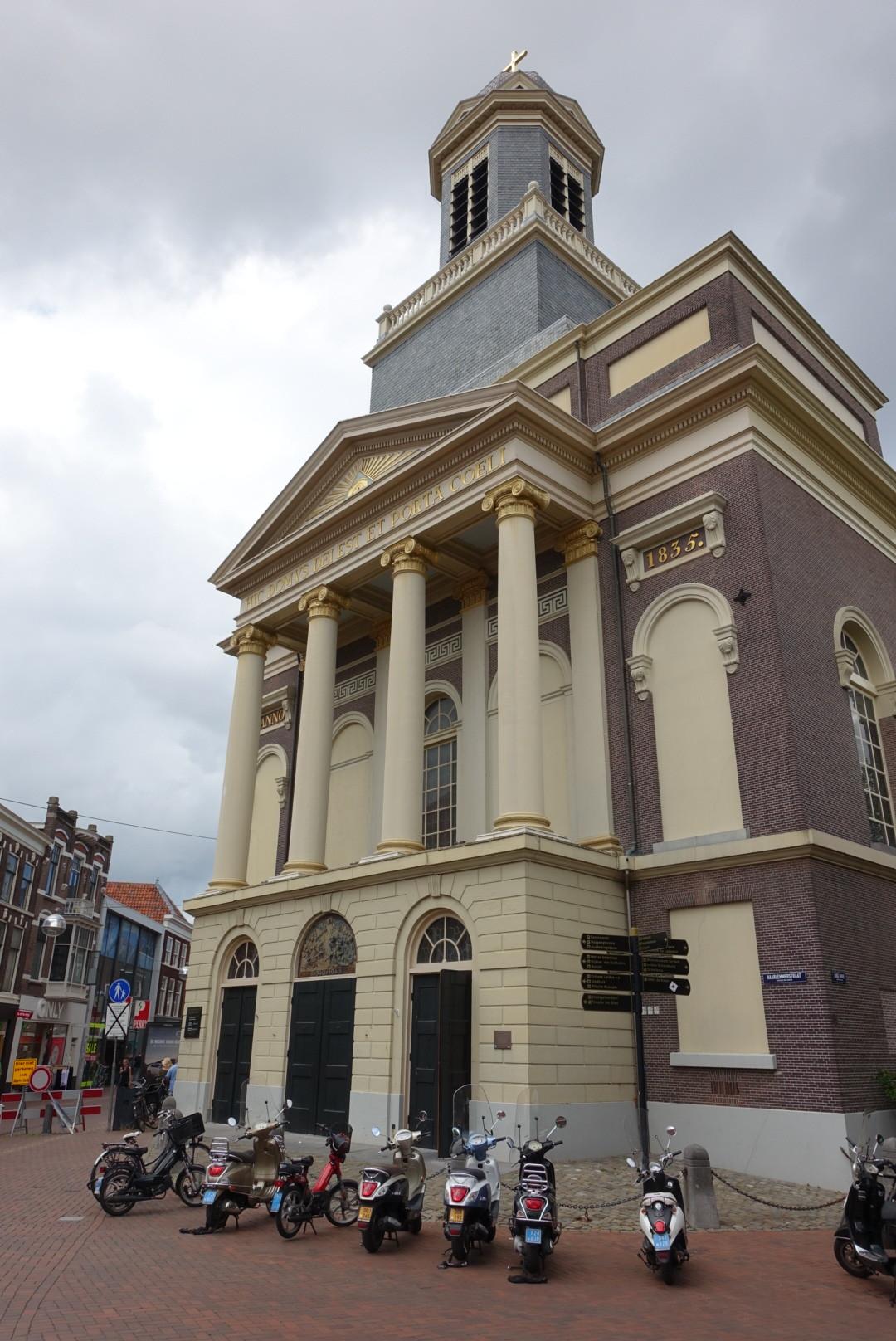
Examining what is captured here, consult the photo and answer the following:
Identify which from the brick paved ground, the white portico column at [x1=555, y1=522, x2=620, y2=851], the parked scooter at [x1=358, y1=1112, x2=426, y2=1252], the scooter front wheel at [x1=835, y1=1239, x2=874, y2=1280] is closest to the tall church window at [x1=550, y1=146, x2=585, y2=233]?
the white portico column at [x1=555, y1=522, x2=620, y2=851]

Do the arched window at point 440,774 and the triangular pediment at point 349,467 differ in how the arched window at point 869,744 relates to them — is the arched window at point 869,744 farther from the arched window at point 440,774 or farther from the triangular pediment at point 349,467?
the triangular pediment at point 349,467

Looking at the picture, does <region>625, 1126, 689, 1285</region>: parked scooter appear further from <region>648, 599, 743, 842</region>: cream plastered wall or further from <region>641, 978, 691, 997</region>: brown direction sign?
<region>648, 599, 743, 842</region>: cream plastered wall

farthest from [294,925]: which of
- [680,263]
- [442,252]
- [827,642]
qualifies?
[442,252]

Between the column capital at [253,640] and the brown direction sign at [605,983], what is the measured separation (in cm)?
1629

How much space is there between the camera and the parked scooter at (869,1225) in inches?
343

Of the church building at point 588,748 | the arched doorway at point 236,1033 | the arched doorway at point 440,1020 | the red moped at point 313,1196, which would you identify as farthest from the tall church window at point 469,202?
the red moped at point 313,1196

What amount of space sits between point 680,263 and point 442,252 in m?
16.2

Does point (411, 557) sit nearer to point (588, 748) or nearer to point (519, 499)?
point (519, 499)

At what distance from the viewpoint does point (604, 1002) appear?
487 inches

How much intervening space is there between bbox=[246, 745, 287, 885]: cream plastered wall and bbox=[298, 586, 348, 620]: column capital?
6056 millimetres

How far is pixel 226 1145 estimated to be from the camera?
1143 centimetres

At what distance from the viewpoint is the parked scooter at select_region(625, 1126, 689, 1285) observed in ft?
29.2

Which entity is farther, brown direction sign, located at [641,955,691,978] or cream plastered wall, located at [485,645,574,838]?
cream plastered wall, located at [485,645,574,838]

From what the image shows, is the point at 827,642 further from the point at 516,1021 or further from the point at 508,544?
the point at 516,1021
